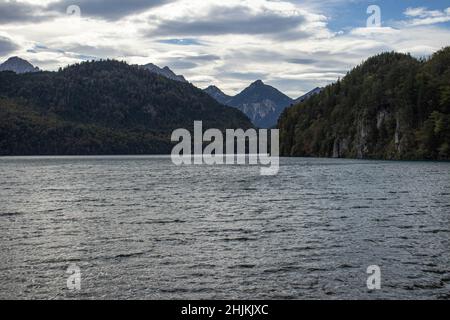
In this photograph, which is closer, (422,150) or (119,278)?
(119,278)

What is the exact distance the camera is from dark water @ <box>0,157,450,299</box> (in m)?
26.0

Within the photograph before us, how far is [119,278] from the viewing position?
27781mm

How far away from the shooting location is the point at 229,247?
35875 mm

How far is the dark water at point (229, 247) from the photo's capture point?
26047 millimetres

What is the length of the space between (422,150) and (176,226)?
522 feet

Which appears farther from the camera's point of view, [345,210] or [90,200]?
[90,200]

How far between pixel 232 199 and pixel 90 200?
19001mm
